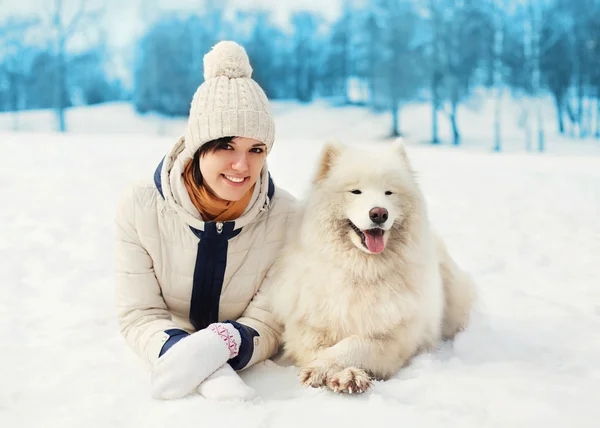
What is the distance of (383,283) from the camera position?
2217 millimetres

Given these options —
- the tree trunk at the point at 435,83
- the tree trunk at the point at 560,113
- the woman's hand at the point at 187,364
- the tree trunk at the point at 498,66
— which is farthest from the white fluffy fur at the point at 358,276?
the tree trunk at the point at 560,113

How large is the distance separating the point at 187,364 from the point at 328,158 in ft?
3.32

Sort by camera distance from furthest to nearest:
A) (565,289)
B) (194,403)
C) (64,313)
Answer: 1. (565,289)
2. (64,313)
3. (194,403)

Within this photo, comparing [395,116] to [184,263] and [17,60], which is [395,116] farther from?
[184,263]

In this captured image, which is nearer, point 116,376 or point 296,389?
point 296,389

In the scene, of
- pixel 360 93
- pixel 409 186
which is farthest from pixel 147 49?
pixel 409 186

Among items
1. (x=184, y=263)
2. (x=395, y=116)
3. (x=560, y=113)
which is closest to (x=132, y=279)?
(x=184, y=263)

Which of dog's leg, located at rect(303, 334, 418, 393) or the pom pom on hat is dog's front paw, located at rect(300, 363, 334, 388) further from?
the pom pom on hat

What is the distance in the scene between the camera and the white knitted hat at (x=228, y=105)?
84.3 inches

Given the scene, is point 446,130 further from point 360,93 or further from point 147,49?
point 147,49

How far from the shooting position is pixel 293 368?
7.52ft

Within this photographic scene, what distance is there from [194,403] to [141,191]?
3.09ft

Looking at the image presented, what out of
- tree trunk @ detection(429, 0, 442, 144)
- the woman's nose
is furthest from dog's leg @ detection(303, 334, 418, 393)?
tree trunk @ detection(429, 0, 442, 144)

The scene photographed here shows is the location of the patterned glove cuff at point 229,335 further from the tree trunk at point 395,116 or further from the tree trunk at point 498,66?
the tree trunk at point 498,66
